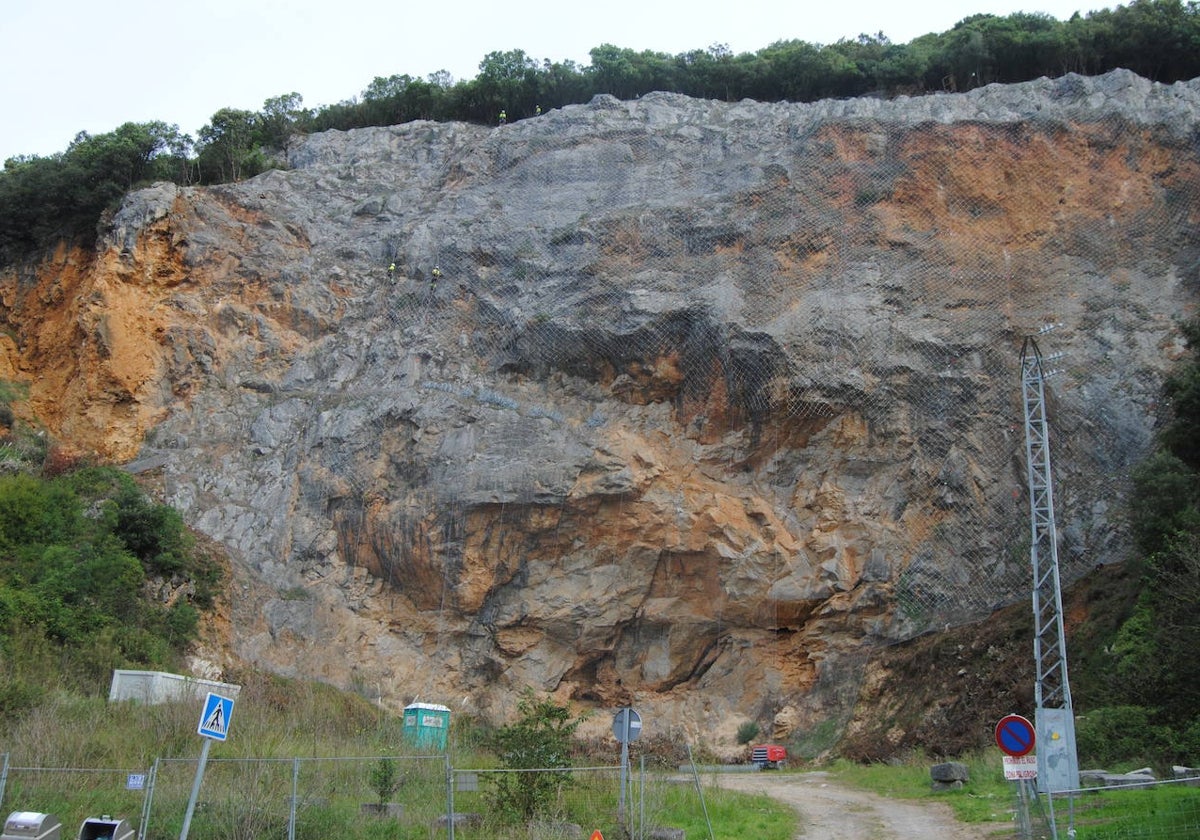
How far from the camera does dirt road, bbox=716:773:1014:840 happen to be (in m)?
11.0

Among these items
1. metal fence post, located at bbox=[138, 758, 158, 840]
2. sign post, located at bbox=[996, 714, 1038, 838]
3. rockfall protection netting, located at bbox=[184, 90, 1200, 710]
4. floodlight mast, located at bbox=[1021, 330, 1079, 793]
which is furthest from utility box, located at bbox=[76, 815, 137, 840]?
rockfall protection netting, located at bbox=[184, 90, 1200, 710]

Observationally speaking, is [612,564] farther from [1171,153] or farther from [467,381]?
[1171,153]

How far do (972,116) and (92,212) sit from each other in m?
21.6

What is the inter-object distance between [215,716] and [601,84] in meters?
25.9

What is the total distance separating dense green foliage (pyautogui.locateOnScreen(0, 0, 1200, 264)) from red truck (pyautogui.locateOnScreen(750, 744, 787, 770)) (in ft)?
60.6

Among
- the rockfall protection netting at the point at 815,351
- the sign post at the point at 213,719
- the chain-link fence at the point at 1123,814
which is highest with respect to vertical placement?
the rockfall protection netting at the point at 815,351

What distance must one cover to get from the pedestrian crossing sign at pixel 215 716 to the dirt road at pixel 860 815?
6032 mm

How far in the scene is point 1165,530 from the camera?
16156 millimetres

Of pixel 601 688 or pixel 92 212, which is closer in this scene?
pixel 601 688

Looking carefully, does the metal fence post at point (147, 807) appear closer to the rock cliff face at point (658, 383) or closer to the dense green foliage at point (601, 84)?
the rock cliff face at point (658, 383)

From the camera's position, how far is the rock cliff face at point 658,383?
20.4 m

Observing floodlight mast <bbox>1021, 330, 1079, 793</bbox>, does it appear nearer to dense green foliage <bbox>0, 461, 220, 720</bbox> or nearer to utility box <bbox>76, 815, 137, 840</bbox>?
utility box <bbox>76, 815, 137, 840</bbox>

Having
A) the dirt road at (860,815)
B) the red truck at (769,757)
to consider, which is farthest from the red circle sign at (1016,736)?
the red truck at (769,757)

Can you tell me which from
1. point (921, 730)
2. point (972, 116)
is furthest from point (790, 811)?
point (972, 116)
